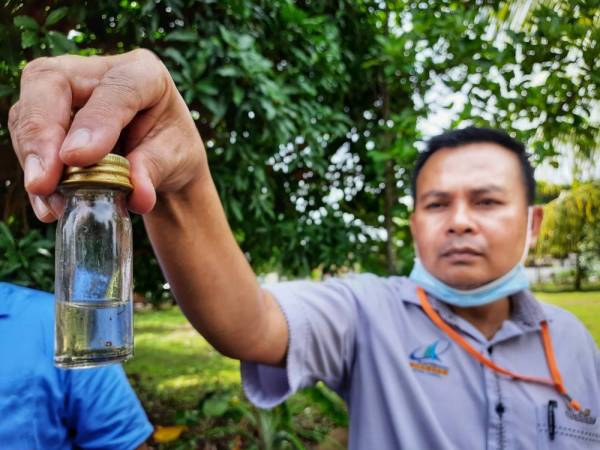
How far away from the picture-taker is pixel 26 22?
1635 millimetres

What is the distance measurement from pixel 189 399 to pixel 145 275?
2410mm

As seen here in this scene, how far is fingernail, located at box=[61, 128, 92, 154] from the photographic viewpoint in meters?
0.62

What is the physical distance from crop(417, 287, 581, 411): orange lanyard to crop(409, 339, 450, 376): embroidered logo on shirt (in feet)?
0.14

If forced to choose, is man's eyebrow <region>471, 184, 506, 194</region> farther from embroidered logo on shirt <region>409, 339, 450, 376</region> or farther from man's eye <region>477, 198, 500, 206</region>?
embroidered logo on shirt <region>409, 339, 450, 376</region>

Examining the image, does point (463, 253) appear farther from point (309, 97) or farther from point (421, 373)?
point (309, 97)

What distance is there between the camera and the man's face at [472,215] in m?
1.61

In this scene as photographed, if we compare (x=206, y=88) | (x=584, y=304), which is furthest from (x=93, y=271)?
(x=584, y=304)

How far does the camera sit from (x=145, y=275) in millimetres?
3137

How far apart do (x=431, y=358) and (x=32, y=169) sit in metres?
1.25

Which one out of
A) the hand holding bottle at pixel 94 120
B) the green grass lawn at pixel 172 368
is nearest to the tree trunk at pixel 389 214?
the green grass lawn at pixel 172 368

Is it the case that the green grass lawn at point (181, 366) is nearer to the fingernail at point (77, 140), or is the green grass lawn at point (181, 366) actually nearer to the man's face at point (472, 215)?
the man's face at point (472, 215)

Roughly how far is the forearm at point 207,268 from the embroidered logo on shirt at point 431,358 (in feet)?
1.74

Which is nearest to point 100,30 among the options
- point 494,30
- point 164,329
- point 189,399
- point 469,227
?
point 469,227

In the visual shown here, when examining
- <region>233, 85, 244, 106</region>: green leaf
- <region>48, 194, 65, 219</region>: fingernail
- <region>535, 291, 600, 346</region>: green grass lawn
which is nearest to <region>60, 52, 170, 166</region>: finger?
<region>48, 194, 65, 219</region>: fingernail
